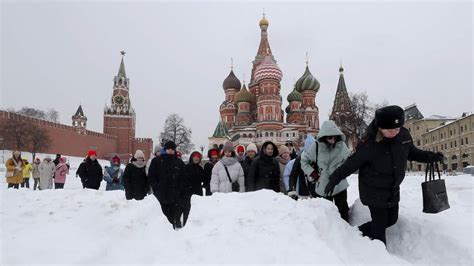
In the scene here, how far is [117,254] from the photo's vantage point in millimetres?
3195

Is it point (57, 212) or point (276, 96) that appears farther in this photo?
point (276, 96)

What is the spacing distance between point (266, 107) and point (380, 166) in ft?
154

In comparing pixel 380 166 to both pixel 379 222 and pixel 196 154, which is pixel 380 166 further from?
pixel 196 154

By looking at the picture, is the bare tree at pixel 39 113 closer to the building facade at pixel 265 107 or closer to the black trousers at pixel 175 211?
the building facade at pixel 265 107

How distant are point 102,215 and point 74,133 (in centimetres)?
5632

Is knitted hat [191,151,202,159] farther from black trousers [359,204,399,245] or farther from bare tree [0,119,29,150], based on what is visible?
bare tree [0,119,29,150]

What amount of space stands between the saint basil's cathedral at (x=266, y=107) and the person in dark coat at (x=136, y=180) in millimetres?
39106

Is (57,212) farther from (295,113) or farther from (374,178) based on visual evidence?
(295,113)

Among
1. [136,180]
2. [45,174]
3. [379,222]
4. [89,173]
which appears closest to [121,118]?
[45,174]

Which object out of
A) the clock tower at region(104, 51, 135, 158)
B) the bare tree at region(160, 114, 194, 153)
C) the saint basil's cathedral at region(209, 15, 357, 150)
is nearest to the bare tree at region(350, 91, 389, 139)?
the saint basil's cathedral at region(209, 15, 357, 150)

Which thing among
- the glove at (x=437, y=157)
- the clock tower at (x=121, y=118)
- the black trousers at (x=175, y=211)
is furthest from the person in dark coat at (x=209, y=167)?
the clock tower at (x=121, y=118)

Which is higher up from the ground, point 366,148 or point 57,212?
→ point 366,148

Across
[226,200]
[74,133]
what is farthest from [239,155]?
[74,133]

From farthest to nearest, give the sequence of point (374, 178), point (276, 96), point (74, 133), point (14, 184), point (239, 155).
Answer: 1. point (74, 133)
2. point (276, 96)
3. point (14, 184)
4. point (239, 155)
5. point (374, 178)
